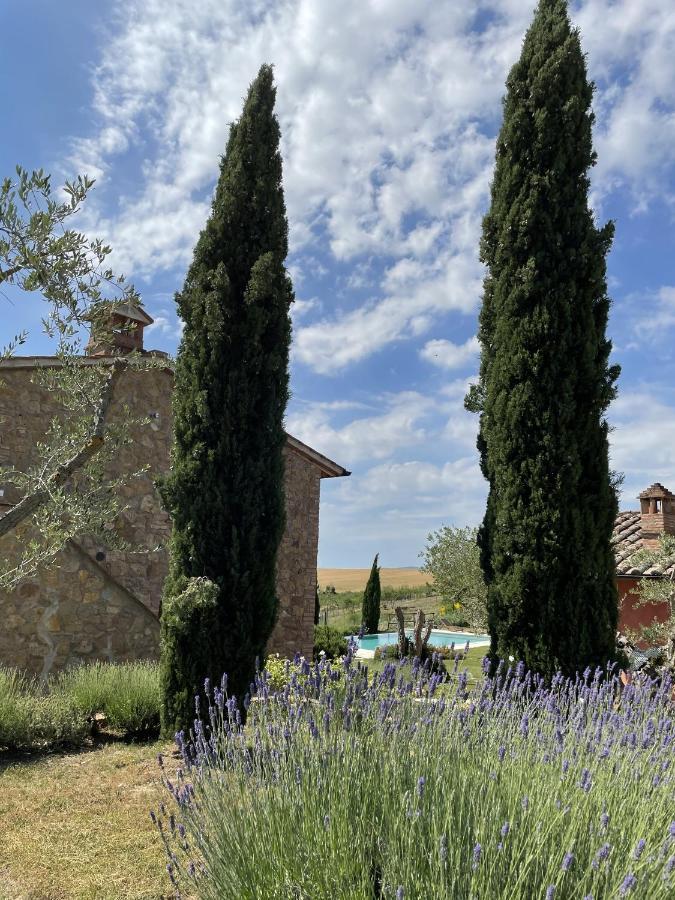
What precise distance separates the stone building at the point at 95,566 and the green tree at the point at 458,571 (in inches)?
323

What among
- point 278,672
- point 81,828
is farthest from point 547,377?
point 81,828

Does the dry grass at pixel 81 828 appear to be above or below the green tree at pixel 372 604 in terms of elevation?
below

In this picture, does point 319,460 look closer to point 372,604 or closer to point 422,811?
point 422,811

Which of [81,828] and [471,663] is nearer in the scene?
[81,828]

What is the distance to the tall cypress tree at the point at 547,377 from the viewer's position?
7074mm

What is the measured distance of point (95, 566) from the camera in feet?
32.0

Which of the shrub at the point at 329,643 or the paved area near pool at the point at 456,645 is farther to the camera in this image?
the paved area near pool at the point at 456,645

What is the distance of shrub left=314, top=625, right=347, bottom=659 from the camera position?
42.6 feet

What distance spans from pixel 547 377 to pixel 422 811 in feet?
18.8

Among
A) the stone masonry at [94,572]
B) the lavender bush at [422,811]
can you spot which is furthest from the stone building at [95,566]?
the lavender bush at [422,811]

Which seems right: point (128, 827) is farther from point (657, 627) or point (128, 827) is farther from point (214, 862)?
point (657, 627)

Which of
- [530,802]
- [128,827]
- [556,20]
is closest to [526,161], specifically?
[556,20]

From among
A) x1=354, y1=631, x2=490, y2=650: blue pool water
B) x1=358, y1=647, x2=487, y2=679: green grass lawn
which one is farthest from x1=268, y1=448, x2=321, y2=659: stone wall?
x1=354, y1=631, x2=490, y2=650: blue pool water

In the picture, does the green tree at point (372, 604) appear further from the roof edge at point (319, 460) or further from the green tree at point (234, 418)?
the green tree at point (234, 418)
